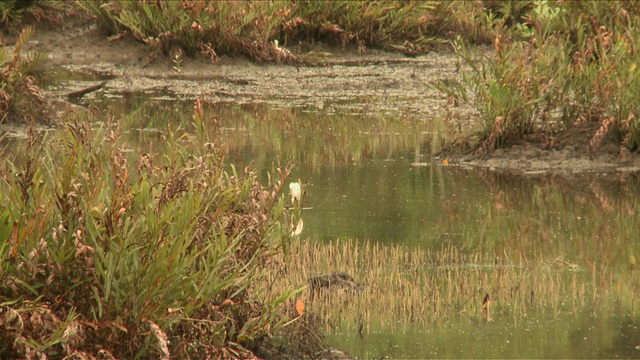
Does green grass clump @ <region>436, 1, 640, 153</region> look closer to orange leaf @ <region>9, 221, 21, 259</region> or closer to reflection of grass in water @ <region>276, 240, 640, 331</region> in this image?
reflection of grass in water @ <region>276, 240, 640, 331</region>

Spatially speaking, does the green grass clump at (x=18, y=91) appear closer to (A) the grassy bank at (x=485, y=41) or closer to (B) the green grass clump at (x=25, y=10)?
Result: (A) the grassy bank at (x=485, y=41)

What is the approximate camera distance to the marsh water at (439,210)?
15.3ft

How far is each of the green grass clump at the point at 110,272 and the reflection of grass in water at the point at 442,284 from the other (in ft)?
3.34

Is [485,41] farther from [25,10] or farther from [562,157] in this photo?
[562,157]

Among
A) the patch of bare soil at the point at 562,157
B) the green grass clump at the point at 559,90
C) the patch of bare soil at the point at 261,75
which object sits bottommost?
the patch of bare soil at the point at 261,75

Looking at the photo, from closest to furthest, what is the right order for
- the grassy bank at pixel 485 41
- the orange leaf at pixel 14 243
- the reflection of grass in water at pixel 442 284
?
1. the orange leaf at pixel 14 243
2. the reflection of grass in water at pixel 442 284
3. the grassy bank at pixel 485 41


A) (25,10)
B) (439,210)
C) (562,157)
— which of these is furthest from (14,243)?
(25,10)

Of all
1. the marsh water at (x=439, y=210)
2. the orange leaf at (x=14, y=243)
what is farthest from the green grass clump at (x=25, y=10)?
the orange leaf at (x=14, y=243)

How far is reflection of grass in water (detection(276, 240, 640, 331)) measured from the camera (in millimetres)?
4969

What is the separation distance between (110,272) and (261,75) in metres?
10.1

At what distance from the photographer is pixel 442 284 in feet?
17.7

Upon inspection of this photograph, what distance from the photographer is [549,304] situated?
5172 millimetres

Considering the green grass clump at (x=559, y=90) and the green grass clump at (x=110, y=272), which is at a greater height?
the green grass clump at (x=110, y=272)

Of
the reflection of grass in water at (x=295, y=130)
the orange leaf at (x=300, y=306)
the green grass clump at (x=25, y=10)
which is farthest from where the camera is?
the green grass clump at (x=25, y=10)
